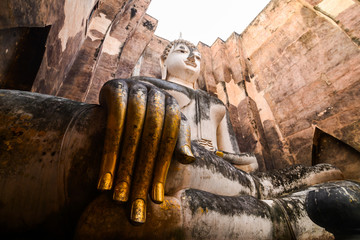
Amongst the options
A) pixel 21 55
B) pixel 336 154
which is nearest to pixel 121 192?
pixel 21 55

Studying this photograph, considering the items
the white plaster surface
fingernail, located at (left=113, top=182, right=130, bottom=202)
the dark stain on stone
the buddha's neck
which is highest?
the dark stain on stone

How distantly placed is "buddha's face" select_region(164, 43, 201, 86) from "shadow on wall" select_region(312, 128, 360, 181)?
5.61ft

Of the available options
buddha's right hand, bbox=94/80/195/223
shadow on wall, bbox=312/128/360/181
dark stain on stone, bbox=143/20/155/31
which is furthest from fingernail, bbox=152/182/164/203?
dark stain on stone, bbox=143/20/155/31

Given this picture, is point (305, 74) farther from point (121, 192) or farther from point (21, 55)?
point (21, 55)

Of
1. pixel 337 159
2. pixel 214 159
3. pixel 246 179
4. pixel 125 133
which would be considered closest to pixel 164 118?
pixel 125 133

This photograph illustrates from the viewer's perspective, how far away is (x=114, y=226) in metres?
0.56

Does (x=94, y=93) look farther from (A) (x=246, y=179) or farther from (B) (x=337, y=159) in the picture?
(B) (x=337, y=159)

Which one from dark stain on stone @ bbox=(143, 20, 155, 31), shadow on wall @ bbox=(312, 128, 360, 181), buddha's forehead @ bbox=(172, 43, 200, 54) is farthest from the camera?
dark stain on stone @ bbox=(143, 20, 155, 31)

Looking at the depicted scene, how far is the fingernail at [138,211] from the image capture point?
53 cm

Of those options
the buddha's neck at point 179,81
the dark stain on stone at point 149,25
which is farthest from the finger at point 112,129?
the dark stain on stone at point 149,25

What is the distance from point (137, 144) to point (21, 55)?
0.99m

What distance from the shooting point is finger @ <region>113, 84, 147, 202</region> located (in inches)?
22.4

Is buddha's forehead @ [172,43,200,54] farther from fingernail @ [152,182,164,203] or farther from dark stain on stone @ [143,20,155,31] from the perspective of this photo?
fingernail @ [152,182,164,203]

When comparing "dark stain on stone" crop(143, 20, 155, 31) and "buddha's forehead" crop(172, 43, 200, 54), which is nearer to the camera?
"buddha's forehead" crop(172, 43, 200, 54)
